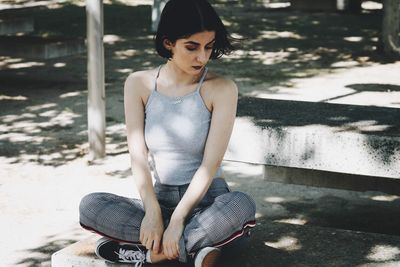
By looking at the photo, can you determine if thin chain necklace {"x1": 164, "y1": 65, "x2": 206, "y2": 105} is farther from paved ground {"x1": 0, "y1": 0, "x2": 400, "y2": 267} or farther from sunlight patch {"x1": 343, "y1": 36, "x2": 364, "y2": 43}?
sunlight patch {"x1": 343, "y1": 36, "x2": 364, "y2": 43}

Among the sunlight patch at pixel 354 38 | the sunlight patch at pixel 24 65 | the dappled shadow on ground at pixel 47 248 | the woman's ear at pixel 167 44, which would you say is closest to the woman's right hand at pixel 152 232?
the woman's ear at pixel 167 44

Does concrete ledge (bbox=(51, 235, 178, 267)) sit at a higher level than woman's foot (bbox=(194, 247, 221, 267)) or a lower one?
lower

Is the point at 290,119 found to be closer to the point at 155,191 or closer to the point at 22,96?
the point at 155,191

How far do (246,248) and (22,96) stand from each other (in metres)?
6.69

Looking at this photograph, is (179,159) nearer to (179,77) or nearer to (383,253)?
(179,77)

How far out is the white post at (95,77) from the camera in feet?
22.4

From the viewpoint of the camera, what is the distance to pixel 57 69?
12.2 meters

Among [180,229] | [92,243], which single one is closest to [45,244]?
[92,243]

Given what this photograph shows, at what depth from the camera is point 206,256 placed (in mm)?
3266

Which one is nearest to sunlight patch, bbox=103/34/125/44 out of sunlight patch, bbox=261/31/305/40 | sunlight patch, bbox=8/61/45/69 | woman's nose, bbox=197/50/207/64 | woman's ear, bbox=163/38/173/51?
sunlight patch, bbox=8/61/45/69

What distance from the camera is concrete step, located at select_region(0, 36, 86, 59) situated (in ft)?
31.7

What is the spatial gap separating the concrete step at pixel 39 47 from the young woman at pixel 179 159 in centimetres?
625

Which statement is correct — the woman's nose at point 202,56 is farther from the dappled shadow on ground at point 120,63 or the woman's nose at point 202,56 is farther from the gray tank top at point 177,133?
the dappled shadow on ground at point 120,63

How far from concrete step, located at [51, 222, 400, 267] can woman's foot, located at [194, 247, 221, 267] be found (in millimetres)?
139
